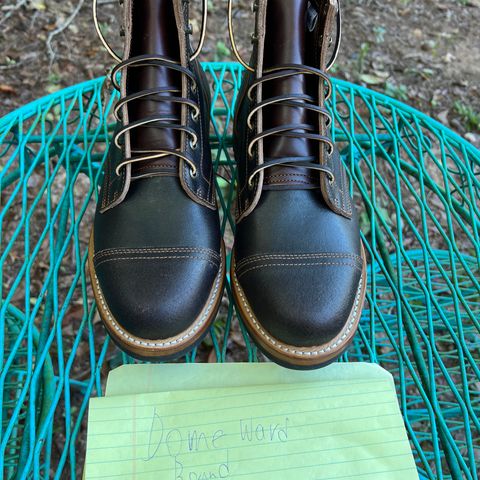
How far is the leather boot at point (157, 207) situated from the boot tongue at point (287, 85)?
0.09 meters

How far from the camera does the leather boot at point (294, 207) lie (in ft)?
1.53

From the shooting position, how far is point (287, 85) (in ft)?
1.77

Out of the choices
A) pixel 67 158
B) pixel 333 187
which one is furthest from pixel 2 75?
pixel 333 187

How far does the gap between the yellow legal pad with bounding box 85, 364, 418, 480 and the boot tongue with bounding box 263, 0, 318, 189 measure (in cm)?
24

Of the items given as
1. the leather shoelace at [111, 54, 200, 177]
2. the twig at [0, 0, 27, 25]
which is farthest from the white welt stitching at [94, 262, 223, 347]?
the twig at [0, 0, 27, 25]

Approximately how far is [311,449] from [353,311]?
16 centimetres

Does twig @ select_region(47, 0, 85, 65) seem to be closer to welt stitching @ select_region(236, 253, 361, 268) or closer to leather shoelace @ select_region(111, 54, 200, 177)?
leather shoelace @ select_region(111, 54, 200, 177)

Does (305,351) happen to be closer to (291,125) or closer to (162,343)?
(162,343)

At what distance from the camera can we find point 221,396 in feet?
1.60

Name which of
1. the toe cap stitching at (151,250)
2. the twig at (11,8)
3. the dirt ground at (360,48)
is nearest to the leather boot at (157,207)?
the toe cap stitching at (151,250)

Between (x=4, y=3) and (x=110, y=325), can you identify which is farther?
(x=4, y=3)

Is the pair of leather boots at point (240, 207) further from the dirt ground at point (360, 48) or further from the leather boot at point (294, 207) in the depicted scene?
the dirt ground at point (360, 48)

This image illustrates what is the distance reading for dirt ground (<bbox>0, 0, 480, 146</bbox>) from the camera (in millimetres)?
1290

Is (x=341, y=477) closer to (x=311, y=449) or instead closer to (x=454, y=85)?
(x=311, y=449)
